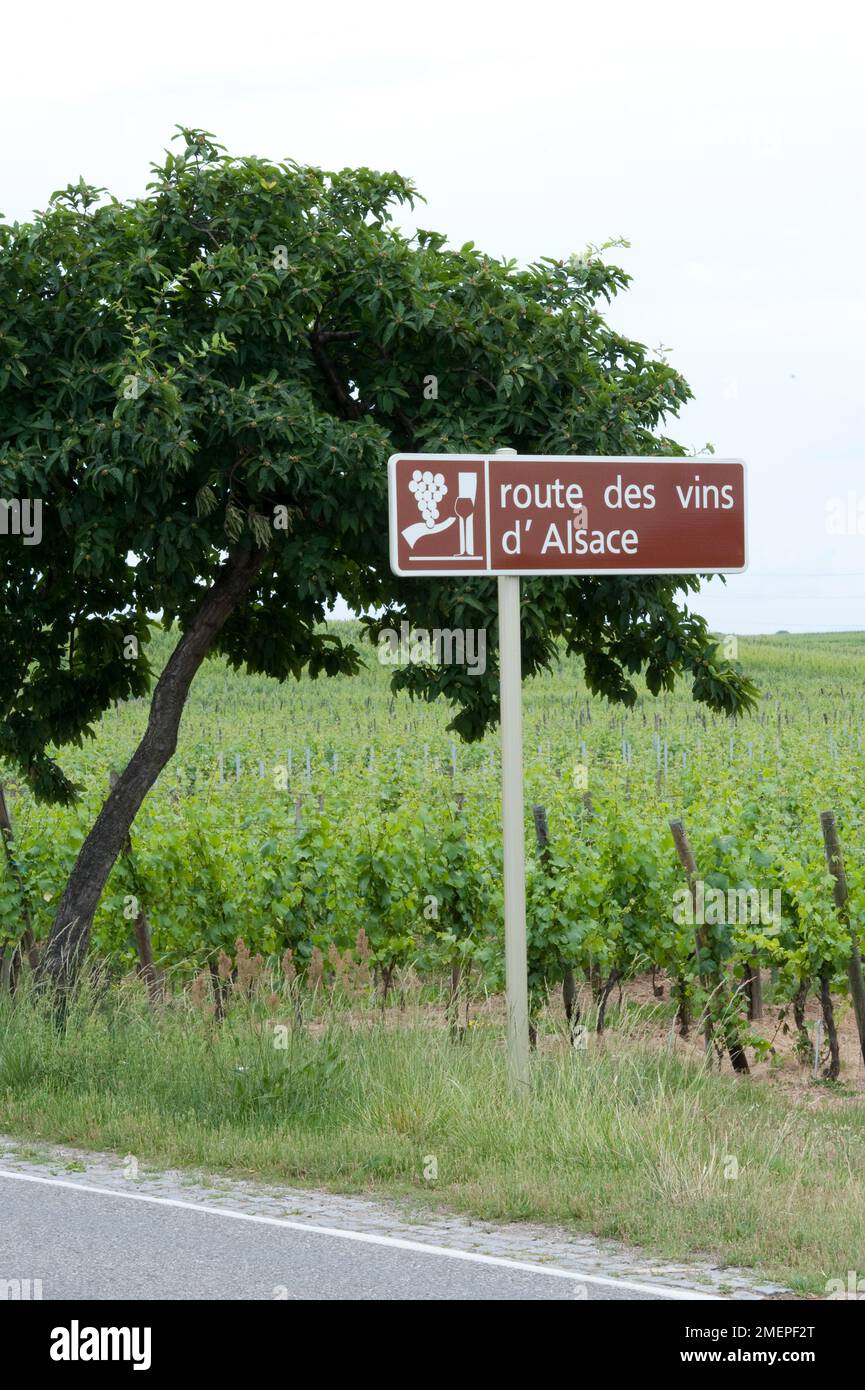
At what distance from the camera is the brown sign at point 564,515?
25.2ft

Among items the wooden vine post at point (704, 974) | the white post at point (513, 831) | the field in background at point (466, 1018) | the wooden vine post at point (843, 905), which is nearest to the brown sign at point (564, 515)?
the white post at point (513, 831)

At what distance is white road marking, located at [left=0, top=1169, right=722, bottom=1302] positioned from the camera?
5402mm

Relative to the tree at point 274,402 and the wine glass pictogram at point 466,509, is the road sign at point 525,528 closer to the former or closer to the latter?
the wine glass pictogram at point 466,509

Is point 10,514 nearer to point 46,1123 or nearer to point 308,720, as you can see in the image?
point 46,1123

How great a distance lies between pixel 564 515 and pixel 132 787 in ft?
13.6

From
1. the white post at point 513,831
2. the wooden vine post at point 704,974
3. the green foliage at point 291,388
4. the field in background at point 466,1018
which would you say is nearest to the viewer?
the field in background at point 466,1018

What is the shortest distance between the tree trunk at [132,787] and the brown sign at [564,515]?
3.02 m

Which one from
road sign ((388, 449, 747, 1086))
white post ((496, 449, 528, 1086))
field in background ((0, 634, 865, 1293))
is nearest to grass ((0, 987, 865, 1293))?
field in background ((0, 634, 865, 1293))

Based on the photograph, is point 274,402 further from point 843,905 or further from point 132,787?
point 843,905

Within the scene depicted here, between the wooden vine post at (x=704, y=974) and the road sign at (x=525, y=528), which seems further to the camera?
the wooden vine post at (x=704, y=974)

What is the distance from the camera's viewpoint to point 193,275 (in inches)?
398

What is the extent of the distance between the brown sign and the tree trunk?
3.02m

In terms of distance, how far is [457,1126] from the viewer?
7309 mm

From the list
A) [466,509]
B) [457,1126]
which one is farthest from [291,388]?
[457,1126]
